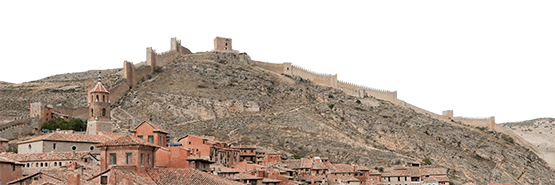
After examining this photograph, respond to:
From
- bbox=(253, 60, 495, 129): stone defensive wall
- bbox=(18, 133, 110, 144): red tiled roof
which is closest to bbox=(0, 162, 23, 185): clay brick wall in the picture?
bbox=(18, 133, 110, 144): red tiled roof

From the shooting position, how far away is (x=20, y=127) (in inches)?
2240

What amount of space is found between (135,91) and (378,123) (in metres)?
25.2

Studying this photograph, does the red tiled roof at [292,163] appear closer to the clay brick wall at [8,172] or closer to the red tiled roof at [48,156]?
the red tiled roof at [48,156]

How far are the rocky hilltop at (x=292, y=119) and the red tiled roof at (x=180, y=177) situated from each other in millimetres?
36736

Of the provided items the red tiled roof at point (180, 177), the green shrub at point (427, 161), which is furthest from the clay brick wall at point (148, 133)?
the green shrub at point (427, 161)

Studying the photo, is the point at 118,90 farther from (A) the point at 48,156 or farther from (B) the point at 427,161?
(A) the point at 48,156

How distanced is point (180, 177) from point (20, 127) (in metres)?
38.3

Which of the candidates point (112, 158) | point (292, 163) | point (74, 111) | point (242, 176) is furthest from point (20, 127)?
point (112, 158)

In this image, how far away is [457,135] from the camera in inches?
3000

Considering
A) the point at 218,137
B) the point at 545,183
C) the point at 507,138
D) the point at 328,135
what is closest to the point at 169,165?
the point at 218,137

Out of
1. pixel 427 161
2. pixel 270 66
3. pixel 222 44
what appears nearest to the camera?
pixel 427 161

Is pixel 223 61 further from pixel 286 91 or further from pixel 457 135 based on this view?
pixel 457 135

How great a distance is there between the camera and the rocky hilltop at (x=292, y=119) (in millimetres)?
63719

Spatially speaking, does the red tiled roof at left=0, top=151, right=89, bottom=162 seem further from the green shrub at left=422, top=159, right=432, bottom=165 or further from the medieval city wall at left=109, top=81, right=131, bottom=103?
the green shrub at left=422, top=159, right=432, bottom=165
